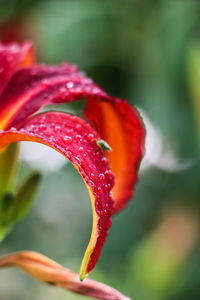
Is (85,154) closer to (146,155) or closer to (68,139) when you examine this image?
(68,139)

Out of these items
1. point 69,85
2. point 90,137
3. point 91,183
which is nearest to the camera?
point 91,183

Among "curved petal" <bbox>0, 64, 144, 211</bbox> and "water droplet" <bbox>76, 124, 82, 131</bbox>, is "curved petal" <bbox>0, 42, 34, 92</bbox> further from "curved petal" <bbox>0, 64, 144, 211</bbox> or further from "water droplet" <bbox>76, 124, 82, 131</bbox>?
"water droplet" <bbox>76, 124, 82, 131</bbox>

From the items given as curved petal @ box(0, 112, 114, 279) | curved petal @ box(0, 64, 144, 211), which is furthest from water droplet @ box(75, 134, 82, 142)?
curved petal @ box(0, 64, 144, 211)

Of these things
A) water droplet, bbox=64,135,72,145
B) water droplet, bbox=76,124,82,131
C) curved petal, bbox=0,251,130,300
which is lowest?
curved petal, bbox=0,251,130,300

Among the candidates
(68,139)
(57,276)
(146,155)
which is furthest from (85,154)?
(146,155)

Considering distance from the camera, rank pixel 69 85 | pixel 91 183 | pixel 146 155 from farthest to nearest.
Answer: pixel 146 155, pixel 69 85, pixel 91 183

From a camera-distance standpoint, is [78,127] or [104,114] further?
[104,114]

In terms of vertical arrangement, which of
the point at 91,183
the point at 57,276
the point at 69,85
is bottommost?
the point at 57,276
